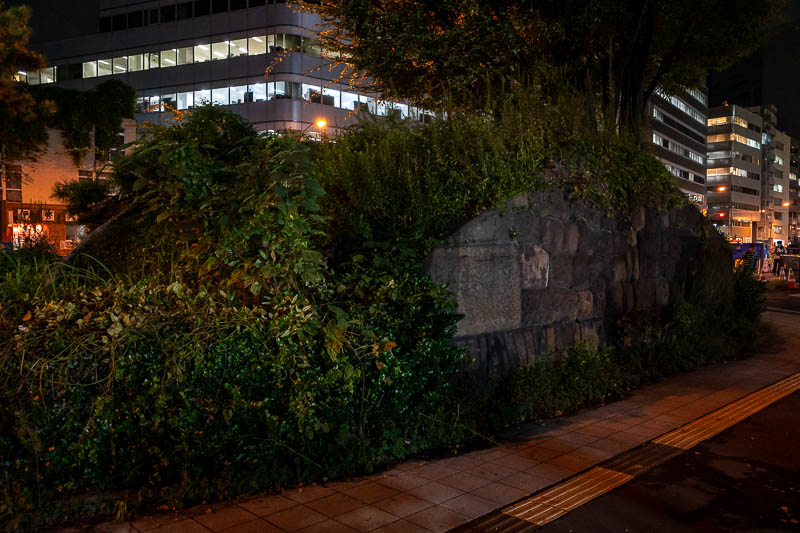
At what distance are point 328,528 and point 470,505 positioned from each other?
43.3 inches

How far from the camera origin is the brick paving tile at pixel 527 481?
511cm

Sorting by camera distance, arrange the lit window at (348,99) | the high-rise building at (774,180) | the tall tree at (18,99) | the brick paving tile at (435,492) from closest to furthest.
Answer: the brick paving tile at (435,492) → the tall tree at (18,99) → the lit window at (348,99) → the high-rise building at (774,180)

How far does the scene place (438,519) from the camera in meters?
4.47

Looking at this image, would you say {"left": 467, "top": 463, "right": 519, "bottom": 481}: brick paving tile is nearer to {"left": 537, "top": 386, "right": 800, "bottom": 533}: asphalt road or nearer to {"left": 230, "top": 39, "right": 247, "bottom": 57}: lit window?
{"left": 537, "top": 386, "right": 800, "bottom": 533}: asphalt road

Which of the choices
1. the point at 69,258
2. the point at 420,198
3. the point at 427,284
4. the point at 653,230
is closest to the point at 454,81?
the point at 653,230

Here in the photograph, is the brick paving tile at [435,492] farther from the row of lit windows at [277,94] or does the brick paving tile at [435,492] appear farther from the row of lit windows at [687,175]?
the row of lit windows at [687,175]

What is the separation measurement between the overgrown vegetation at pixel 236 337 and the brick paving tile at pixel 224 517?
174 mm

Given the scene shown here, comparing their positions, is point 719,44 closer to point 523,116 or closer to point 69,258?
point 523,116

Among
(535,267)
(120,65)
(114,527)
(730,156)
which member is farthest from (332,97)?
(730,156)

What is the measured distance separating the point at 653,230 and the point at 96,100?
93.3 feet

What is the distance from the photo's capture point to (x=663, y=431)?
675cm

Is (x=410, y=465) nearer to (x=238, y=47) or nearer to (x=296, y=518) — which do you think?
(x=296, y=518)

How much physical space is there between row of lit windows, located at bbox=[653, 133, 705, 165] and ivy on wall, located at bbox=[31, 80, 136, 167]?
7287 centimetres

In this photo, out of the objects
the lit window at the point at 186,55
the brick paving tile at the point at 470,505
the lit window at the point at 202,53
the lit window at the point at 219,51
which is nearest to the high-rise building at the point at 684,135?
the lit window at the point at 219,51
